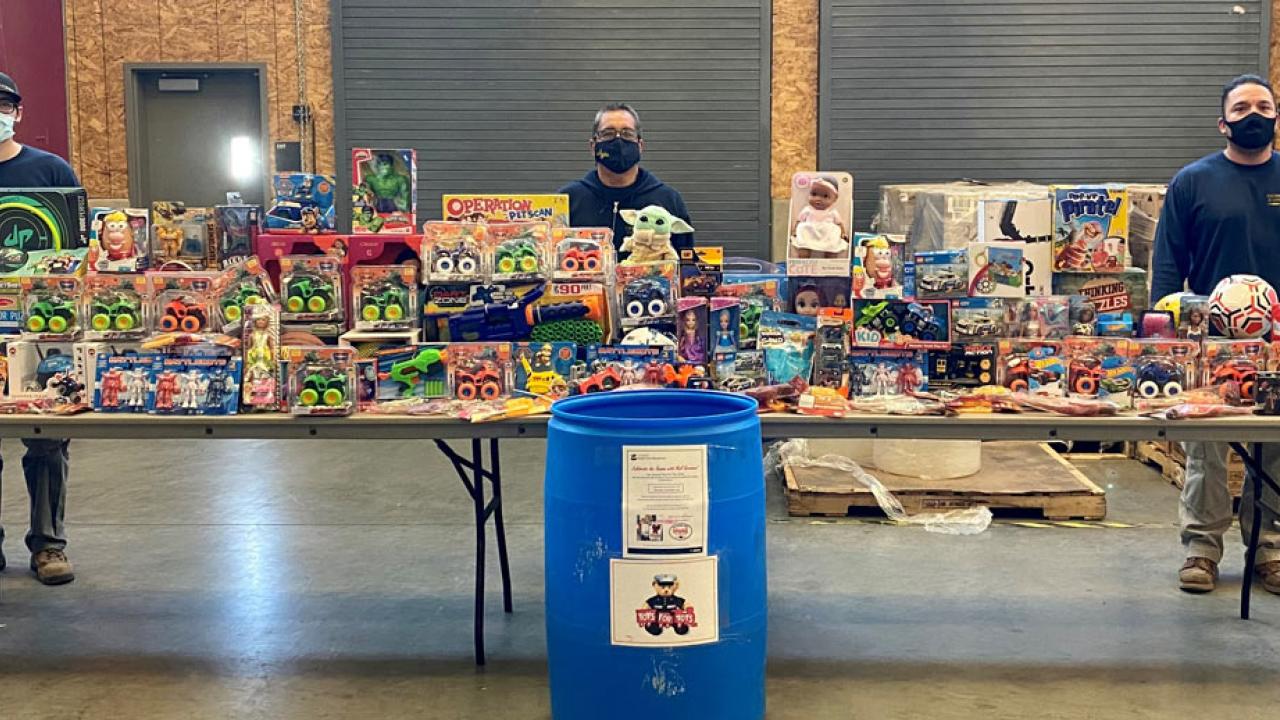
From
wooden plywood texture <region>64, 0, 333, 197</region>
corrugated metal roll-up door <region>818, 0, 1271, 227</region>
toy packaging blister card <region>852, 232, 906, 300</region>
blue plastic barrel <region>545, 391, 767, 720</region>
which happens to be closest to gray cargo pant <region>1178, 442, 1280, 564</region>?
toy packaging blister card <region>852, 232, 906, 300</region>

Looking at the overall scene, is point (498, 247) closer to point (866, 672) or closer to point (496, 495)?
point (496, 495)

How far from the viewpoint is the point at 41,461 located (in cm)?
473

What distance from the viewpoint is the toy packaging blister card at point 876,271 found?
12.5ft

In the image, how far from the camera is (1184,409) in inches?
140

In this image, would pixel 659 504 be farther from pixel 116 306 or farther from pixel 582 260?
pixel 116 306

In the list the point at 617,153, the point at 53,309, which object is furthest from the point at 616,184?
the point at 53,309

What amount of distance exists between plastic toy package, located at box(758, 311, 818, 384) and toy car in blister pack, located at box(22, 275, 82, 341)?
225 cm

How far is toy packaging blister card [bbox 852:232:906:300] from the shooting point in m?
3.82

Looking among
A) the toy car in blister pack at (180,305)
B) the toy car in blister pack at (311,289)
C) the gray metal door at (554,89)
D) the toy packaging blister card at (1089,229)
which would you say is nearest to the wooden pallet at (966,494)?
the toy packaging blister card at (1089,229)

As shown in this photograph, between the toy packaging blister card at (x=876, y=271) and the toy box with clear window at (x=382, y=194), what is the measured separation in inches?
60.0

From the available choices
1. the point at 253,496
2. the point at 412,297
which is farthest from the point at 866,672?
the point at 253,496

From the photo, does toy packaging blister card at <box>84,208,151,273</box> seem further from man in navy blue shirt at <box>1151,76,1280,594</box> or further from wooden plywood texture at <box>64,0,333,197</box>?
wooden plywood texture at <box>64,0,333,197</box>

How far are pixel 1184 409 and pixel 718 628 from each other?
1.63m

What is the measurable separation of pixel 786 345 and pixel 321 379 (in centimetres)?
149
